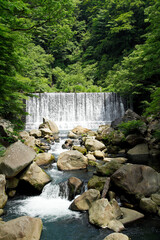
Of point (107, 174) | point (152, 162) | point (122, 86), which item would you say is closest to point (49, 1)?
point (107, 174)

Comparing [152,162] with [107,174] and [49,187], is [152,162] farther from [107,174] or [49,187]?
[49,187]

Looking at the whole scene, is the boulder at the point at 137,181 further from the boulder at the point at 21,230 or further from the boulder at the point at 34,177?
the boulder at the point at 21,230

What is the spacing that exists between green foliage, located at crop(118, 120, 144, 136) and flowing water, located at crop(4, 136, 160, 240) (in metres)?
5.74

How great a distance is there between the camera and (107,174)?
5.92 metres

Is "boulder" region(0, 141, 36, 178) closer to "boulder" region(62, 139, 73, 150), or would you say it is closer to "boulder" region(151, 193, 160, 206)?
"boulder" region(151, 193, 160, 206)

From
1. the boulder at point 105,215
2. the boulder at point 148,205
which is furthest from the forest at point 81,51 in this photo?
the boulder at point 105,215

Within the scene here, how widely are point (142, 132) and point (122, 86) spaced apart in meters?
5.67

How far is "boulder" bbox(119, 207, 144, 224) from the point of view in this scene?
4186mm

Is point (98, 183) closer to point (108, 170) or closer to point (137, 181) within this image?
point (108, 170)

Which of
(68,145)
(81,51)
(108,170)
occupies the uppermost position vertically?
(81,51)

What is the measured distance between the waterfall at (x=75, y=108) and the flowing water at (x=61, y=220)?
11.9 meters

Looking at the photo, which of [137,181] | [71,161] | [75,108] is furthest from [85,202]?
[75,108]

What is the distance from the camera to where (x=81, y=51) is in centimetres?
3375

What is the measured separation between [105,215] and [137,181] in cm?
142
